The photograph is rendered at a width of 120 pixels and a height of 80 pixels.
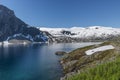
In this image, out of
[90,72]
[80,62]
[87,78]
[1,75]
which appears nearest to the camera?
[87,78]

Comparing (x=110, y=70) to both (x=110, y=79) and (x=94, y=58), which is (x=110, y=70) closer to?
(x=110, y=79)

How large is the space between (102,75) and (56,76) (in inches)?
897

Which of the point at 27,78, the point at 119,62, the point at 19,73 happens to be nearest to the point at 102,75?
the point at 119,62

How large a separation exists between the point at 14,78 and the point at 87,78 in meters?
29.5

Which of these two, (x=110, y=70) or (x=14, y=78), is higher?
(x=110, y=70)

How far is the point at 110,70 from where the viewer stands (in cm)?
5703

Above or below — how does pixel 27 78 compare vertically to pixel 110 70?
below

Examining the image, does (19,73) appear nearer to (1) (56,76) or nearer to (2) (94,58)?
(1) (56,76)

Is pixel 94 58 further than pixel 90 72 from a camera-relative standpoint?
Yes

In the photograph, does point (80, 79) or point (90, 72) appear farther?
point (90, 72)

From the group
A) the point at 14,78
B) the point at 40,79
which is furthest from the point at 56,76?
the point at 14,78

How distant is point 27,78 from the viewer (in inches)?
2857

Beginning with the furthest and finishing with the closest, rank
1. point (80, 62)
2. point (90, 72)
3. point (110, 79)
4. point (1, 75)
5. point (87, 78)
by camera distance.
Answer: point (80, 62) → point (1, 75) → point (90, 72) → point (87, 78) → point (110, 79)

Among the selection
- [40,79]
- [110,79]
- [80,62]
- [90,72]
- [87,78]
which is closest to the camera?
[110,79]
